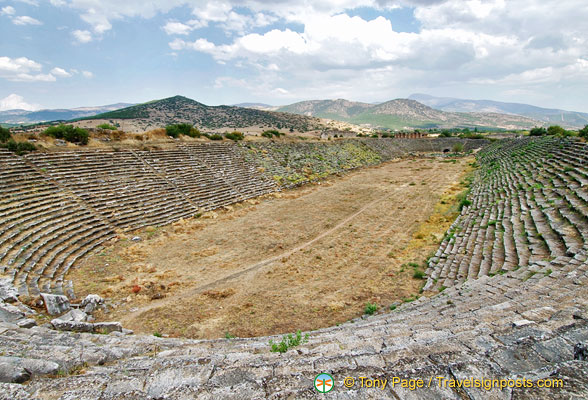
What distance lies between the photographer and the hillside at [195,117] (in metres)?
83.9

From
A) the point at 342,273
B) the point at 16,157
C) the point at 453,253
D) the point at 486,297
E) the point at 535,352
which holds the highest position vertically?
the point at 16,157

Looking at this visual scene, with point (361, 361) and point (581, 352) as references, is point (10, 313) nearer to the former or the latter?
point (361, 361)

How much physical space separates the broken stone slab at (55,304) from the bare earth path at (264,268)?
119cm

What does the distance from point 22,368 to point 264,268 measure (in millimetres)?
9026

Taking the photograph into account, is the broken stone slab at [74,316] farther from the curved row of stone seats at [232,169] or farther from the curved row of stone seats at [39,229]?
the curved row of stone seats at [232,169]

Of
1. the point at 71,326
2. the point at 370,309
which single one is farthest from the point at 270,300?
the point at 71,326

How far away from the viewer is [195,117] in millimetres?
97375

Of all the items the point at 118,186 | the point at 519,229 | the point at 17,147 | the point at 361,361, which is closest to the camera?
the point at 361,361

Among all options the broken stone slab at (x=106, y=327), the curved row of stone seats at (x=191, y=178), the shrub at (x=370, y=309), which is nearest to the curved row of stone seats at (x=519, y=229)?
the shrub at (x=370, y=309)

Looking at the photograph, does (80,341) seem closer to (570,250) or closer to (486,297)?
(486,297)

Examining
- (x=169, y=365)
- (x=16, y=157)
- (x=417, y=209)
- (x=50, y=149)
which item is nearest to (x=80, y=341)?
(x=169, y=365)

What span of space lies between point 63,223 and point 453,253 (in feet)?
56.0

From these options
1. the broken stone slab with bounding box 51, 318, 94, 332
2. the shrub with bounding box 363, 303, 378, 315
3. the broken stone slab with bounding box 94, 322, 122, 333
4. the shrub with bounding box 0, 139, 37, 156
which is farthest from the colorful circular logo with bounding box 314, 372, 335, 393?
the shrub with bounding box 0, 139, 37, 156

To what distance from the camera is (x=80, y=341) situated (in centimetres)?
483
